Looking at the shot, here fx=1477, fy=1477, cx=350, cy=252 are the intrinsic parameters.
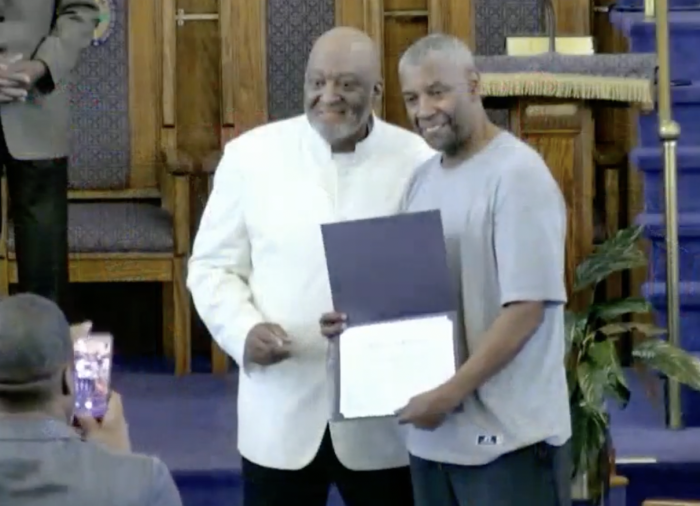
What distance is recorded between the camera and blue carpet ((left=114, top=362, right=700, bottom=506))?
4.02 metres

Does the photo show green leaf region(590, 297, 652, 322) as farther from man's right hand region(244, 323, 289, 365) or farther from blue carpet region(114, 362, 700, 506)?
man's right hand region(244, 323, 289, 365)

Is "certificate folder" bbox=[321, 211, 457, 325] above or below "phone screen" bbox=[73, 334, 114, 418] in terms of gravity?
above

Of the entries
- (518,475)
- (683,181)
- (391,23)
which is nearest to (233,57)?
(391,23)

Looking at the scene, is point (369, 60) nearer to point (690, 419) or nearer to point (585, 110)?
point (585, 110)

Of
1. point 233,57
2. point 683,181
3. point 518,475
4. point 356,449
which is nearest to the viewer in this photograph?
point 518,475

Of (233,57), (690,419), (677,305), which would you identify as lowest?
(690,419)

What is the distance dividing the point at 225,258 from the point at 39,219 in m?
1.41

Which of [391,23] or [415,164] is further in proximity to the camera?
[391,23]

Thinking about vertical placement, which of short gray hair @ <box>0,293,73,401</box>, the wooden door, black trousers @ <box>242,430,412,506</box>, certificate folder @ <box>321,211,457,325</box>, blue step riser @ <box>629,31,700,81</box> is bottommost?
black trousers @ <box>242,430,412,506</box>

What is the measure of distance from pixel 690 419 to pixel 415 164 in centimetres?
198

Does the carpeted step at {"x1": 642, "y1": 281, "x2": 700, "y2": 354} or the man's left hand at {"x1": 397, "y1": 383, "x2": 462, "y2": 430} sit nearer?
the man's left hand at {"x1": 397, "y1": 383, "x2": 462, "y2": 430}

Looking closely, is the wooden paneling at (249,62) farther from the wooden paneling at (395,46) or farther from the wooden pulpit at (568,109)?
the wooden pulpit at (568,109)

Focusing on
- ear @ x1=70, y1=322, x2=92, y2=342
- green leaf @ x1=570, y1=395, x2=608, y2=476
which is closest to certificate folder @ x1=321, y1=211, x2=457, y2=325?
ear @ x1=70, y1=322, x2=92, y2=342

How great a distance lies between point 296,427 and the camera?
2.82 m
